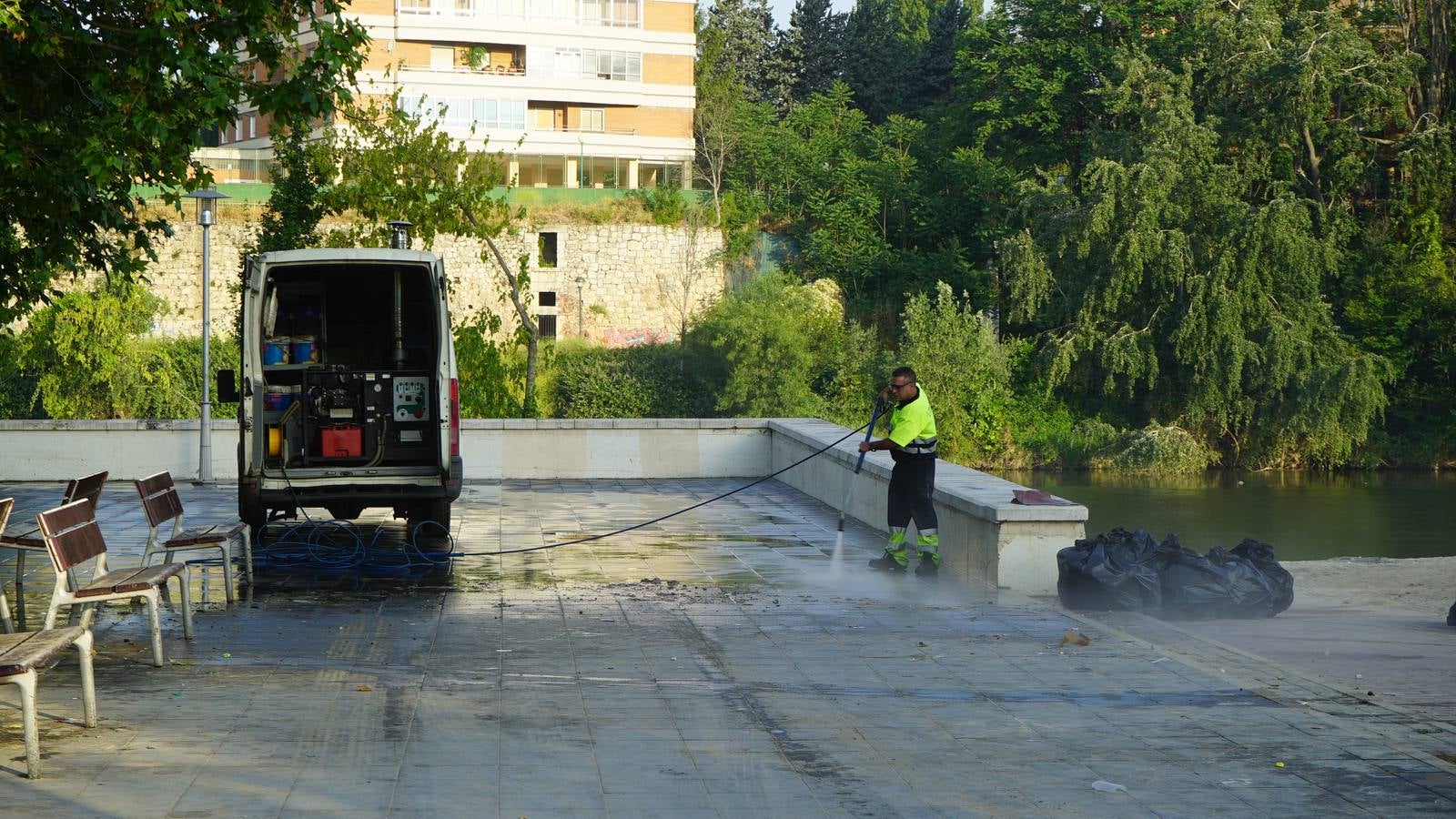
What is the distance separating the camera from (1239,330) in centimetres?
4412

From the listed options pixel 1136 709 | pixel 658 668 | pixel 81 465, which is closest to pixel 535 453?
pixel 81 465

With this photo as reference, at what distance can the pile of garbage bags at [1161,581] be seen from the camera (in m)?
10.1

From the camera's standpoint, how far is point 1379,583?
44.4 ft

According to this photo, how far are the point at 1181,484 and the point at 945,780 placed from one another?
4005cm

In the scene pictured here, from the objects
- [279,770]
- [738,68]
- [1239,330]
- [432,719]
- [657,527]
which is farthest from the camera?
[738,68]

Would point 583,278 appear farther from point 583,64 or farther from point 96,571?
point 96,571

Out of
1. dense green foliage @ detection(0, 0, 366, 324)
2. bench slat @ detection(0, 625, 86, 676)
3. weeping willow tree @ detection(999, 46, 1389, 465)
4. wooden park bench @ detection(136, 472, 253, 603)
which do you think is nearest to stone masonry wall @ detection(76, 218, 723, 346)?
weeping willow tree @ detection(999, 46, 1389, 465)

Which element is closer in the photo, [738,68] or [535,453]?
[535,453]

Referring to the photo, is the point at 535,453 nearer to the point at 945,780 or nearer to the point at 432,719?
the point at 432,719

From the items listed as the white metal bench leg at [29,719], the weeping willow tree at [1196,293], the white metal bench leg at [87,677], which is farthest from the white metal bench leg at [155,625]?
the weeping willow tree at [1196,293]

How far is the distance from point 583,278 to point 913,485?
45049mm

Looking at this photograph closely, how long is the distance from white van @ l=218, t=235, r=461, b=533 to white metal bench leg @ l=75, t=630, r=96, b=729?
5788mm

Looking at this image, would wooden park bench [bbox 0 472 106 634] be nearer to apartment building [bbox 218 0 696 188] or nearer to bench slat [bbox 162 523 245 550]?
bench slat [bbox 162 523 245 550]

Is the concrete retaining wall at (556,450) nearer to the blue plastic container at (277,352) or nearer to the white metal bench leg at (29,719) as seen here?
the blue plastic container at (277,352)
